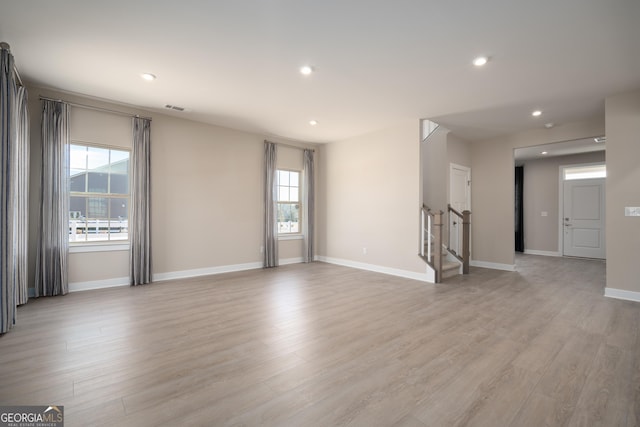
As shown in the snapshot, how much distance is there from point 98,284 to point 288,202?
153 inches

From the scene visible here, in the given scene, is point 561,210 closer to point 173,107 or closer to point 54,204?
point 173,107

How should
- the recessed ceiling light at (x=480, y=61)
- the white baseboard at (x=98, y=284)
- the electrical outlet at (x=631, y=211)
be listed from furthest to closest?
1. the white baseboard at (x=98, y=284)
2. the electrical outlet at (x=631, y=211)
3. the recessed ceiling light at (x=480, y=61)

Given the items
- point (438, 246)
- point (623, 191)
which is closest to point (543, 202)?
point (623, 191)

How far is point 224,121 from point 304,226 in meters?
2.99

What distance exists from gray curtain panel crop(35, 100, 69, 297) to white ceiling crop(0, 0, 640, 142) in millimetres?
494

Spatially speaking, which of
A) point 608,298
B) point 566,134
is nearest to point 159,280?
point 608,298

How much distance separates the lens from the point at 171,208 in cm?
514

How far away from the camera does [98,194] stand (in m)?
4.56

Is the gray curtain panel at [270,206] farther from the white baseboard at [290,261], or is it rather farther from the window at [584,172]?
the window at [584,172]

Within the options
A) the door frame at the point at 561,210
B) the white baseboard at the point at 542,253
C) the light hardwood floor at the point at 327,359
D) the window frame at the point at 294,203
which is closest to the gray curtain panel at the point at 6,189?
the light hardwood floor at the point at 327,359

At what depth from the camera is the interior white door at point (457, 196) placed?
20.8 feet

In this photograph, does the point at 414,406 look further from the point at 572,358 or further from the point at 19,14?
the point at 19,14

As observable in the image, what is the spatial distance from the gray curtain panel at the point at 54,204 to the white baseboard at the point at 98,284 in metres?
0.14

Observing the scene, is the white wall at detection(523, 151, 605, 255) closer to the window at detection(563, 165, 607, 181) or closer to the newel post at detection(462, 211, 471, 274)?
the window at detection(563, 165, 607, 181)
